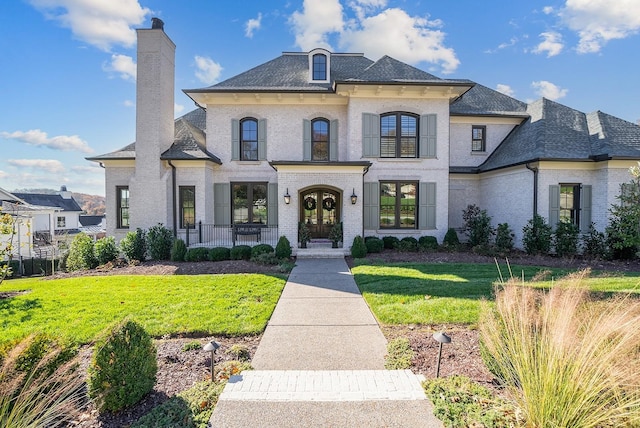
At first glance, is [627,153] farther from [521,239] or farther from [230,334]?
[230,334]

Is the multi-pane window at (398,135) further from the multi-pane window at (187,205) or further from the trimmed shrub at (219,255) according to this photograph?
the multi-pane window at (187,205)

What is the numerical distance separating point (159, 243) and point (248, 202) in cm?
443

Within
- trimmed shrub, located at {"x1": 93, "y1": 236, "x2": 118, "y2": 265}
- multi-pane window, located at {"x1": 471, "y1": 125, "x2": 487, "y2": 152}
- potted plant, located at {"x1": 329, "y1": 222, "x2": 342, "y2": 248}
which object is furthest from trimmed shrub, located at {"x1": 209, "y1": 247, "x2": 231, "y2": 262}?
multi-pane window, located at {"x1": 471, "y1": 125, "x2": 487, "y2": 152}

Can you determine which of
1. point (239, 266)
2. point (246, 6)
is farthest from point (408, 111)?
point (239, 266)

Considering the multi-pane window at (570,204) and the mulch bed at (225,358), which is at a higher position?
the multi-pane window at (570,204)

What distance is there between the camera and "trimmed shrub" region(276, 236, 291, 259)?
11103mm

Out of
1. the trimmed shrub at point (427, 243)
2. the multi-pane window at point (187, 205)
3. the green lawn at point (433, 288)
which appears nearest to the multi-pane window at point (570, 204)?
the green lawn at point (433, 288)

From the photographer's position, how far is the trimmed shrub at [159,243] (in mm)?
12000

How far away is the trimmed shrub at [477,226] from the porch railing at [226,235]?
9.10 metres

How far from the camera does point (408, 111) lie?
13812 millimetres

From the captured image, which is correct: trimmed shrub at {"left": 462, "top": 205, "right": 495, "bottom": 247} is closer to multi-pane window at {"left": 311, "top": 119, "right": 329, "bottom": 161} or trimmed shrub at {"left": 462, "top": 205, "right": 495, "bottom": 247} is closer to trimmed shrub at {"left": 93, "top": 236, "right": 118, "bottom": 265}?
multi-pane window at {"left": 311, "top": 119, "right": 329, "bottom": 161}

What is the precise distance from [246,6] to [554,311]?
1601cm

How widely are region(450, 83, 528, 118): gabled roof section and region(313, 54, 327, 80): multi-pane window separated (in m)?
6.80

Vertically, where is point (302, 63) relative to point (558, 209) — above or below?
above
